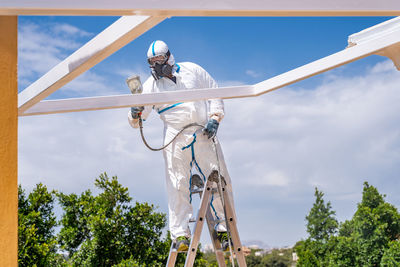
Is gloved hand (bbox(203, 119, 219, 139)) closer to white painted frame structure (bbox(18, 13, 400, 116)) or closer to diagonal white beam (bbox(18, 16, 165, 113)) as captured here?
white painted frame structure (bbox(18, 13, 400, 116))

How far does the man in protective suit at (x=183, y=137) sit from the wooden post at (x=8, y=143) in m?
1.97

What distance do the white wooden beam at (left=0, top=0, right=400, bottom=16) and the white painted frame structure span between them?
40cm

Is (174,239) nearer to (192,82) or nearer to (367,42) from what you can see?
(192,82)

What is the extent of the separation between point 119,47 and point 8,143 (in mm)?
558

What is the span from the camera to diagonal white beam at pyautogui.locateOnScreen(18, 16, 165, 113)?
165cm

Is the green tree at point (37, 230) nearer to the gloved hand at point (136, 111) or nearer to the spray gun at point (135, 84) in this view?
the gloved hand at point (136, 111)

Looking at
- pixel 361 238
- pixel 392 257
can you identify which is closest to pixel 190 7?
pixel 392 257

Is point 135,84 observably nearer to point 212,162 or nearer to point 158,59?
point 158,59

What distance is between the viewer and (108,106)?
2408 millimetres

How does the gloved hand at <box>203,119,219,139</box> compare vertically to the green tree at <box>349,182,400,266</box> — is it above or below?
above

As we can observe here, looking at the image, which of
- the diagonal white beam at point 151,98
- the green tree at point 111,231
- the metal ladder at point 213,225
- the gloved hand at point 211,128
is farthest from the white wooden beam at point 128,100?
the green tree at point 111,231

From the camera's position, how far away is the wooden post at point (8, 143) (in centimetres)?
141

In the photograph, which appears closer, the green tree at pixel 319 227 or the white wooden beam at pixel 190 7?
the white wooden beam at pixel 190 7

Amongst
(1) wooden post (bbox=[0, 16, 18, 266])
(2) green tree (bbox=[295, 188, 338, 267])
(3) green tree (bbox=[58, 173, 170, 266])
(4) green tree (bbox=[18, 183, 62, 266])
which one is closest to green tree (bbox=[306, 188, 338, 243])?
(2) green tree (bbox=[295, 188, 338, 267])
